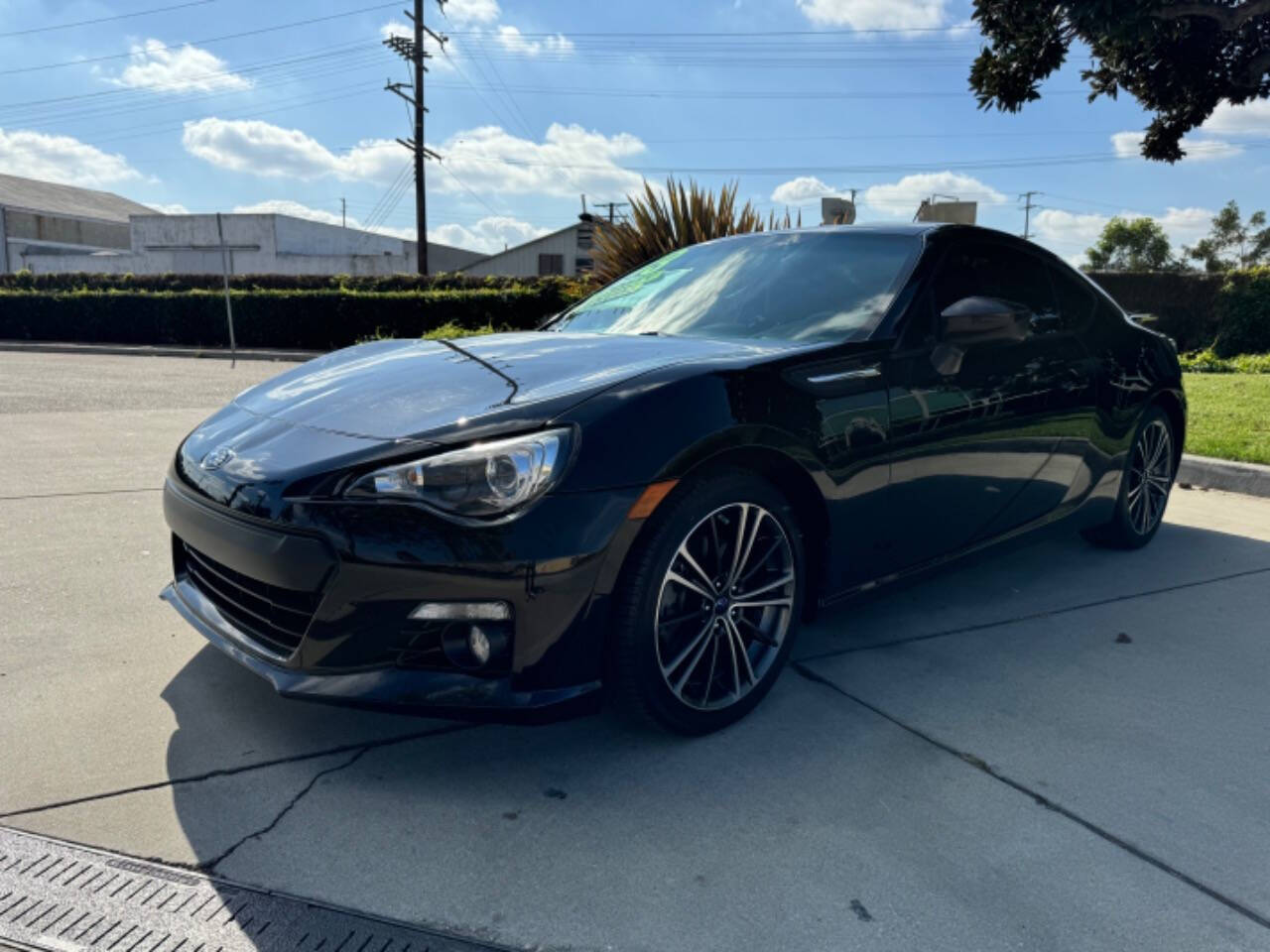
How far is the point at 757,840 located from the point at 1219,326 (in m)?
20.7

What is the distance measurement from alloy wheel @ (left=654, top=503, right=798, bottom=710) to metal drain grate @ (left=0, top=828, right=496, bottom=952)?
95 cm

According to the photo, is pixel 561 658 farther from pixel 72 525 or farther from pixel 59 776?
pixel 72 525

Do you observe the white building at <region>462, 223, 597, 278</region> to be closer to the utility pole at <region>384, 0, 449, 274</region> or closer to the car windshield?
the utility pole at <region>384, 0, 449, 274</region>

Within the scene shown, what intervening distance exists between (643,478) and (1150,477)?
11.2ft

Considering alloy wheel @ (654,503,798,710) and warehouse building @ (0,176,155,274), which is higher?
warehouse building @ (0,176,155,274)

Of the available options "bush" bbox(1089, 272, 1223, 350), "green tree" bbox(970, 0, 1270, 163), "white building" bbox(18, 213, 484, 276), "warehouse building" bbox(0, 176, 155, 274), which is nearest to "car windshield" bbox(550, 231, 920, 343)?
"green tree" bbox(970, 0, 1270, 163)

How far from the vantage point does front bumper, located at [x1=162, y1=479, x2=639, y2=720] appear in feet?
7.01

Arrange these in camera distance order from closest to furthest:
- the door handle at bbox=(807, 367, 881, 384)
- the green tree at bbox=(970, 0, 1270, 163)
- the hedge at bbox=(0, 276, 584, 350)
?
the door handle at bbox=(807, 367, 881, 384) → the green tree at bbox=(970, 0, 1270, 163) → the hedge at bbox=(0, 276, 584, 350)

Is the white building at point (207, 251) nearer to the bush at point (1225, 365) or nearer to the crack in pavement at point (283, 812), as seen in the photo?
the bush at point (1225, 365)

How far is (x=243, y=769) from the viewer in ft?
7.83

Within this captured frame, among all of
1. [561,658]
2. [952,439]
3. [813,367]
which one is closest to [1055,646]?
[952,439]

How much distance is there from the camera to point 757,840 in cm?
216

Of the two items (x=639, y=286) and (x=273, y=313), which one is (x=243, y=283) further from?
(x=639, y=286)

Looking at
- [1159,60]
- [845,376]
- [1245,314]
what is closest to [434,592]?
[845,376]
